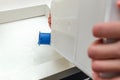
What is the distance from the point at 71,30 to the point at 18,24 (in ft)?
0.97

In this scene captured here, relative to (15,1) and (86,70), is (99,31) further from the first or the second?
(15,1)

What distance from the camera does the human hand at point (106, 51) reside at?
179 mm

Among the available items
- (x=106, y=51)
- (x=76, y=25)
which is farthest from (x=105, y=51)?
(x=76, y=25)

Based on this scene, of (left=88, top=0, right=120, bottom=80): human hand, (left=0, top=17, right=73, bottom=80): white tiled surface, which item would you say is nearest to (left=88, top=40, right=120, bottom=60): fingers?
(left=88, top=0, right=120, bottom=80): human hand

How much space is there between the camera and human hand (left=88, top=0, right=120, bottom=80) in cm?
18

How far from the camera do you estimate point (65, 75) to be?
1.28 feet

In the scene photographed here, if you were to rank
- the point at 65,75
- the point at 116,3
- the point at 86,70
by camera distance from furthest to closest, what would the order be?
the point at 65,75
the point at 86,70
the point at 116,3

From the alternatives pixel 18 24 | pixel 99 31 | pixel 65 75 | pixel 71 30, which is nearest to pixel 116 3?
pixel 99 31

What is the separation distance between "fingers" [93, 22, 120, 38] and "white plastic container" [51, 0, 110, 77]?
0.04 metres

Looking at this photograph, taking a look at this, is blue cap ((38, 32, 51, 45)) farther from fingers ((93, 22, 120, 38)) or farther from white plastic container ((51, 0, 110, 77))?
fingers ((93, 22, 120, 38))

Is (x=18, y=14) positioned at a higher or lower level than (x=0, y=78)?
higher

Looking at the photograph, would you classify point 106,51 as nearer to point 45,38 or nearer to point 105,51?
point 105,51

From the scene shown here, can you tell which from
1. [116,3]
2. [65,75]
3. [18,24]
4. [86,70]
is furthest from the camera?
[18,24]

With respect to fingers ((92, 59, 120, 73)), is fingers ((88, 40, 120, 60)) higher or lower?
higher
